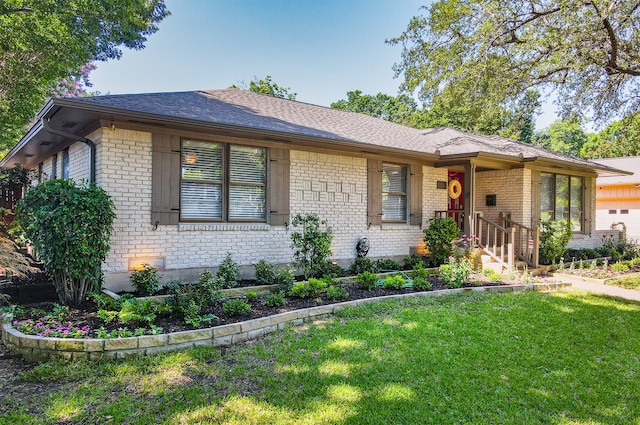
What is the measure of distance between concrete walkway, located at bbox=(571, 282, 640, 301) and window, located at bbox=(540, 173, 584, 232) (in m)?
3.40

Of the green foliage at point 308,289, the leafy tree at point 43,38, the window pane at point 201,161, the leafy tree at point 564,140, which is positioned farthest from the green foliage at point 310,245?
the leafy tree at point 564,140

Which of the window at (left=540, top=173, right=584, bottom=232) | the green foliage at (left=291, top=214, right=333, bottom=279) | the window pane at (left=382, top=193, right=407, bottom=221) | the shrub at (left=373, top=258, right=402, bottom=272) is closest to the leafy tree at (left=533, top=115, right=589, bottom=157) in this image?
the window at (left=540, top=173, right=584, bottom=232)

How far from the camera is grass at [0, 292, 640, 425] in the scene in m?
2.80

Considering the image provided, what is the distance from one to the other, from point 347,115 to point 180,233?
7152mm

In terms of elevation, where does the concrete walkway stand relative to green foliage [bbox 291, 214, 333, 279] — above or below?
below

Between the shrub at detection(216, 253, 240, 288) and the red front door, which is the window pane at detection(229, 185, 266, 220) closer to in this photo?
the shrub at detection(216, 253, 240, 288)

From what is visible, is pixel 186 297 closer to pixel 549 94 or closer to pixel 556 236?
pixel 556 236

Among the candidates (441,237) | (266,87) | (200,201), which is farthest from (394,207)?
(266,87)

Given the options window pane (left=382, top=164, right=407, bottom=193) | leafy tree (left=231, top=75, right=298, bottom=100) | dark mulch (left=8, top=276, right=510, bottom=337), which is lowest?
dark mulch (left=8, top=276, right=510, bottom=337)

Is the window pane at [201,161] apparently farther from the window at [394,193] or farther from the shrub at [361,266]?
the window at [394,193]

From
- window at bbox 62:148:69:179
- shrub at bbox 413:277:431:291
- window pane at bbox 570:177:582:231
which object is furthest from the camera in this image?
window pane at bbox 570:177:582:231

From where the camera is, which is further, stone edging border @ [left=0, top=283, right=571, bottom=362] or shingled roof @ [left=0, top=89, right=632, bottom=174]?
shingled roof @ [left=0, top=89, right=632, bottom=174]

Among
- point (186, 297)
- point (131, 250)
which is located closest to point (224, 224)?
point (131, 250)

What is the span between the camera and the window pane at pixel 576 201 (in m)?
12.3
